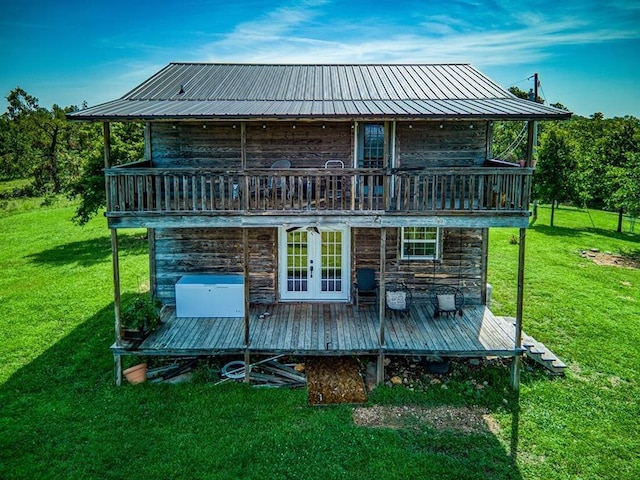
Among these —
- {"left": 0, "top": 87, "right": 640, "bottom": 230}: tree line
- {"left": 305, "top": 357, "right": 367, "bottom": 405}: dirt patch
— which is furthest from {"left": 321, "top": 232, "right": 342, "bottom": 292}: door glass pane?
{"left": 0, "top": 87, "right": 640, "bottom": 230}: tree line

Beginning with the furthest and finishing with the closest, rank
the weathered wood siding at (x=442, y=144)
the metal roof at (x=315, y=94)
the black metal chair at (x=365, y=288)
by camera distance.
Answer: the black metal chair at (x=365, y=288)
the weathered wood siding at (x=442, y=144)
the metal roof at (x=315, y=94)

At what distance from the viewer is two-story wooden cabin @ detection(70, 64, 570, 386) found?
31.4ft

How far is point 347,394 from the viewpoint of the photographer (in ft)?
31.2

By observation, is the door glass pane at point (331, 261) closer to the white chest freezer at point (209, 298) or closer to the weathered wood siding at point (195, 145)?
the white chest freezer at point (209, 298)

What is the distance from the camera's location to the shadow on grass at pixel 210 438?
712 centimetres

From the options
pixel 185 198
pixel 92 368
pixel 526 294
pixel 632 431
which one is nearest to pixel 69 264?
pixel 92 368

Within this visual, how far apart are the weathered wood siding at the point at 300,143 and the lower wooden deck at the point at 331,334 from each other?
449cm

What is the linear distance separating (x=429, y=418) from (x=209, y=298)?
6677mm

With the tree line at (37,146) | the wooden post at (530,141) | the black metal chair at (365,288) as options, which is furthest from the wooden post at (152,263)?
the tree line at (37,146)

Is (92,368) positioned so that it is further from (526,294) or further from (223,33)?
(223,33)

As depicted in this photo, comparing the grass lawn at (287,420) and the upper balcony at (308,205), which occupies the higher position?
the upper balcony at (308,205)

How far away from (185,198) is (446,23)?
23634 millimetres

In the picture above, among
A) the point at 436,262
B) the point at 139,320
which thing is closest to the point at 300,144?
the point at 436,262

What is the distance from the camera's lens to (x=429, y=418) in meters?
8.63
